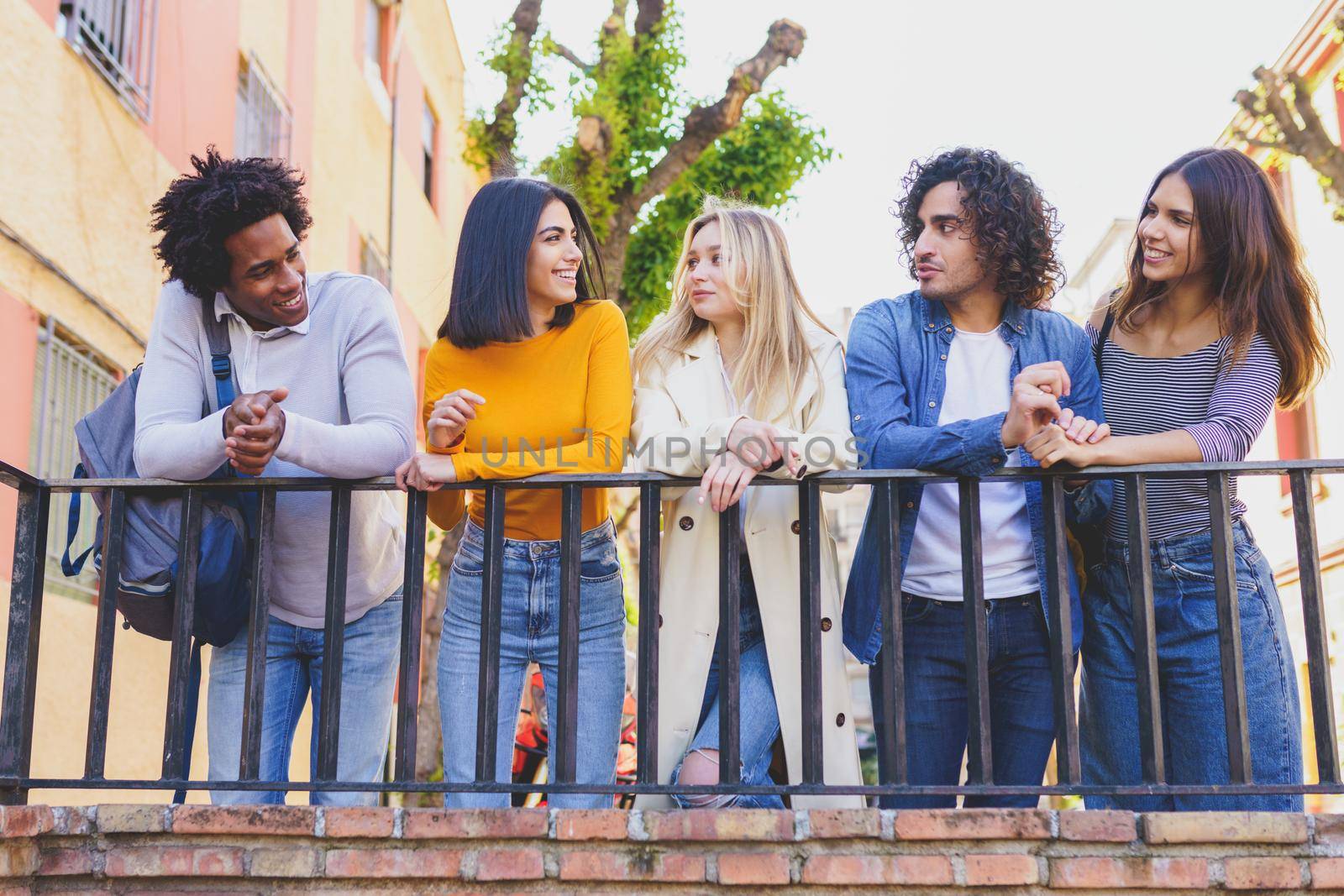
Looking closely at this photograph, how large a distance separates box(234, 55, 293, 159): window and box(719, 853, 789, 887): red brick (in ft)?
28.2

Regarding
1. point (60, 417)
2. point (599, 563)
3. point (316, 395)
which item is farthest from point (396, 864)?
point (60, 417)

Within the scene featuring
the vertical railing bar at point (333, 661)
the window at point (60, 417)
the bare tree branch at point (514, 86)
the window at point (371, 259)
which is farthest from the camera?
the window at point (371, 259)

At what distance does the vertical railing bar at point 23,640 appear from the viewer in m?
3.50

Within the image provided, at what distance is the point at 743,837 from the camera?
3256 mm

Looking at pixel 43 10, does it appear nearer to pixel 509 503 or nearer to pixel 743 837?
pixel 509 503

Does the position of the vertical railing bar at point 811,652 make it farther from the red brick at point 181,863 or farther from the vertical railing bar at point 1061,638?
the red brick at point 181,863

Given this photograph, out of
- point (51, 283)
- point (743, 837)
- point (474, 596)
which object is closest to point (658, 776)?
point (743, 837)

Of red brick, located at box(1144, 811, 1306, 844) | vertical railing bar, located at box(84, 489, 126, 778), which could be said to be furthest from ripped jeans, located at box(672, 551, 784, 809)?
vertical railing bar, located at box(84, 489, 126, 778)

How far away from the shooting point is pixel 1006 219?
3.81m

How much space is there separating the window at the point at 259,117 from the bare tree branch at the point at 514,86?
5.68ft

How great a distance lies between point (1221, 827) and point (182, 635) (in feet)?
8.17

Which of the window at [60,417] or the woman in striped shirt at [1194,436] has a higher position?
the window at [60,417]

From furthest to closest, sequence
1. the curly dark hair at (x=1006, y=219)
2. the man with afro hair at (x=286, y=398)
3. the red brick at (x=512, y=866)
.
Answer: 1. the curly dark hair at (x=1006, y=219)
2. the man with afro hair at (x=286, y=398)
3. the red brick at (x=512, y=866)

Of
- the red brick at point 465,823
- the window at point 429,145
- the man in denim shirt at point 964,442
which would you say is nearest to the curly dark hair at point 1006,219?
the man in denim shirt at point 964,442
